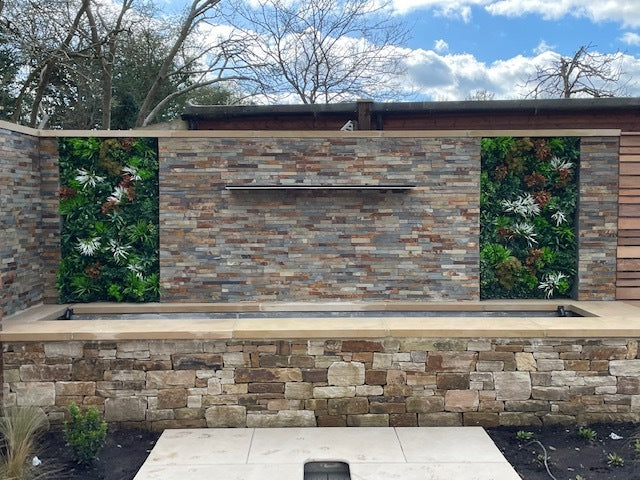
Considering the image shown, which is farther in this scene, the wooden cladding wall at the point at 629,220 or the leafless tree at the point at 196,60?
the leafless tree at the point at 196,60

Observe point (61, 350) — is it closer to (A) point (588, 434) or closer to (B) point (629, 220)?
(A) point (588, 434)

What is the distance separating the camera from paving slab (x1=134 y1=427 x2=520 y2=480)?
4141 mm

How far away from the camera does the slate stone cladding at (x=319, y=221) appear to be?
699 cm

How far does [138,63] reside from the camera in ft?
56.5

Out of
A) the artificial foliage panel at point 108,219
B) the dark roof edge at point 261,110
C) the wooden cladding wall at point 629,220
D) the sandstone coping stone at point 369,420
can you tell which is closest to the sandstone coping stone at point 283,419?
the sandstone coping stone at point 369,420

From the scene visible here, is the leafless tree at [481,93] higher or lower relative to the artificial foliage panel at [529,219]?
higher

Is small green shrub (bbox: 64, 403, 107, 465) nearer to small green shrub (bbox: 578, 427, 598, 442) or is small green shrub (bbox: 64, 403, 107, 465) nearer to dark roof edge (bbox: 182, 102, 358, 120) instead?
small green shrub (bbox: 578, 427, 598, 442)

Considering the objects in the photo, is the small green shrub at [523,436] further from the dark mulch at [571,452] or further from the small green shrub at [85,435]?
the small green shrub at [85,435]

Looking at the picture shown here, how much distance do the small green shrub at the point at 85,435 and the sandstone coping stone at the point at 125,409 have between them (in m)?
0.36

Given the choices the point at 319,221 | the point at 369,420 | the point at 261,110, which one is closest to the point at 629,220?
the point at 319,221

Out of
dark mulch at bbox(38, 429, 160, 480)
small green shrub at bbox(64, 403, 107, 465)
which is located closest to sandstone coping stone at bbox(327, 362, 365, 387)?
dark mulch at bbox(38, 429, 160, 480)

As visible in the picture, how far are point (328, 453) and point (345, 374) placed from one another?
0.77m

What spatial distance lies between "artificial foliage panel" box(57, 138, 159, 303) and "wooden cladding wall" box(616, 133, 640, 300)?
594 centimetres

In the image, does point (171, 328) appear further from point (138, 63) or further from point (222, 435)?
point (138, 63)
